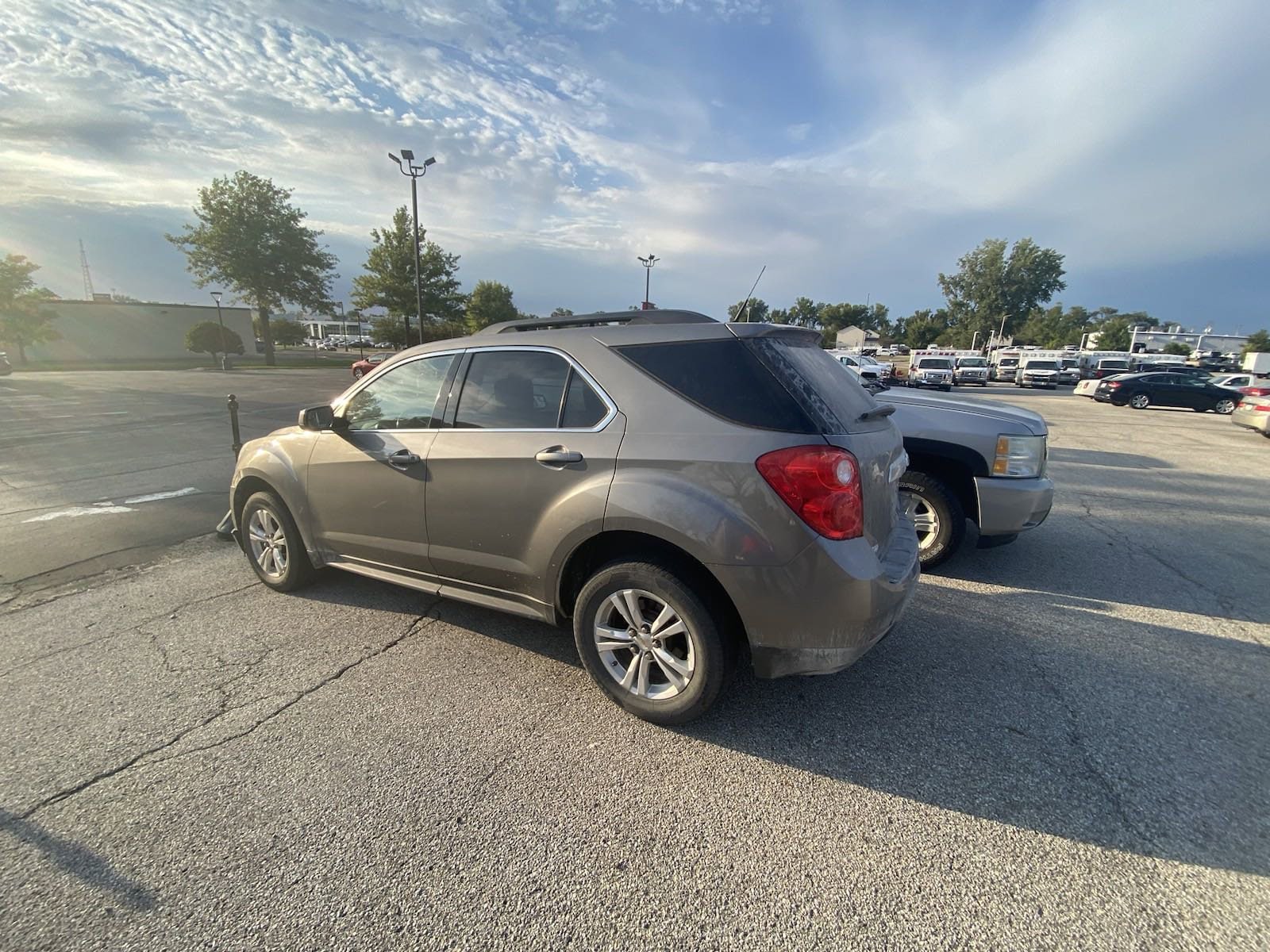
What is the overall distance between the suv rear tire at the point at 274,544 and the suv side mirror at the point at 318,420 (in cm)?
71

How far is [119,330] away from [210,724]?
5847cm

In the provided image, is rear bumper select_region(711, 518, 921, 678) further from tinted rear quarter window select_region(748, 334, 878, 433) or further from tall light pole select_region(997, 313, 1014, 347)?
tall light pole select_region(997, 313, 1014, 347)

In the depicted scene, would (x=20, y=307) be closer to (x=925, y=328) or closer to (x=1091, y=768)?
(x=1091, y=768)

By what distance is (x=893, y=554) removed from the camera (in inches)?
104

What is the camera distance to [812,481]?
2271 millimetres

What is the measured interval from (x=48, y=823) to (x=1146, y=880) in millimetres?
3885

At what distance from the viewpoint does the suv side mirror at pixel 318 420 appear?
3.57m

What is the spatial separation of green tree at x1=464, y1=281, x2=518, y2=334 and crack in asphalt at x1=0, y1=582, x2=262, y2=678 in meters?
54.5

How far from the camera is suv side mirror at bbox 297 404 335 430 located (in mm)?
3572

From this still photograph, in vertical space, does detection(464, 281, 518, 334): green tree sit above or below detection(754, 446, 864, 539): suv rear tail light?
above

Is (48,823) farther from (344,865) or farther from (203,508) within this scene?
(203,508)

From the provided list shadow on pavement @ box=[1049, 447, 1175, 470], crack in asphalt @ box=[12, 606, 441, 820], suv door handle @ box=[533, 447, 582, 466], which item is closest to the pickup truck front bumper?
suv door handle @ box=[533, 447, 582, 466]

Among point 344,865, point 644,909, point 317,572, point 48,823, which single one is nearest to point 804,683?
point 644,909

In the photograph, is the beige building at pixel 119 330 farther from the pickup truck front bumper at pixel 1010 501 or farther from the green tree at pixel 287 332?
the pickup truck front bumper at pixel 1010 501
